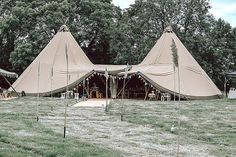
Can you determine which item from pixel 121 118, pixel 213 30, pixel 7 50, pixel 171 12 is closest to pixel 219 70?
pixel 213 30

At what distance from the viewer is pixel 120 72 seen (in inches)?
1123

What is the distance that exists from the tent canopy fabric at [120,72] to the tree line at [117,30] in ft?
19.8

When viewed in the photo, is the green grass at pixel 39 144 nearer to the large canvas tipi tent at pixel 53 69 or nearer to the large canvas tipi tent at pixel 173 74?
the large canvas tipi tent at pixel 173 74

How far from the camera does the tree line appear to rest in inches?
1463

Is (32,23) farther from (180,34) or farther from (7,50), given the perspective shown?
(180,34)

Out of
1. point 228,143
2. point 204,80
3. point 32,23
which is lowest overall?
point 228,143

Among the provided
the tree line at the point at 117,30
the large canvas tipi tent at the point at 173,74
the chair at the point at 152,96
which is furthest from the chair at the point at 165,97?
the tree line at the point at 117,30

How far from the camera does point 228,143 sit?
1036 centimetres

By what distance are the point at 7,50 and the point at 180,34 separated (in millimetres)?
15037

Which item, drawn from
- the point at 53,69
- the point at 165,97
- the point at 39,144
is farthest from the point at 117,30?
the point at 39,144

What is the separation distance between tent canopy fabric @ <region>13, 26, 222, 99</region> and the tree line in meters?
6.04

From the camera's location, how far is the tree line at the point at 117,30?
37.2m

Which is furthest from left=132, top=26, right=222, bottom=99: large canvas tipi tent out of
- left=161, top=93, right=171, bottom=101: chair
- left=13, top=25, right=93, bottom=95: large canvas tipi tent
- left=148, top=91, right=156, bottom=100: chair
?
left=13, top=25, right=93, bottom=95: large canvas tipi tent

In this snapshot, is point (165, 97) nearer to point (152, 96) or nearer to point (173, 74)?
point (152, 96)
